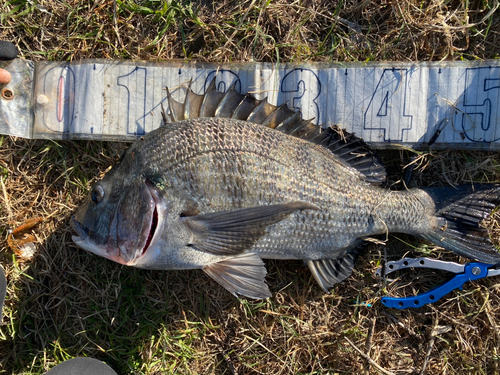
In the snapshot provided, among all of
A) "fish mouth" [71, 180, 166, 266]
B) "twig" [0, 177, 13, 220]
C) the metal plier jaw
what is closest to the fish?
"fish mouth" [71, 180, 166, 266]

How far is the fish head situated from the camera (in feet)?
7.14

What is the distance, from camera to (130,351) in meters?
2.77

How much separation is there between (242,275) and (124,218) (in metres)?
0.85

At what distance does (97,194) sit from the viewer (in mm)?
2256

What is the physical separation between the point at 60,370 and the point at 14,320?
573mm

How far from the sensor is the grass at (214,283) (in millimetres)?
2738

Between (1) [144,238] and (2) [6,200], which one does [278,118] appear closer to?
(1) [144,238]

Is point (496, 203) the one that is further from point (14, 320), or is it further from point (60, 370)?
point (14, 320)

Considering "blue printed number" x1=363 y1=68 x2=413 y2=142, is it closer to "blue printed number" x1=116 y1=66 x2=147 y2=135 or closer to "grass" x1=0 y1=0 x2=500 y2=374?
"grass" x1=0 y1=0 x2=500 y2=374

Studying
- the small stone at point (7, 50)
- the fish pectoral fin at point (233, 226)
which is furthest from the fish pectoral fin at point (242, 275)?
Answer: the small stone at point (7, 50)

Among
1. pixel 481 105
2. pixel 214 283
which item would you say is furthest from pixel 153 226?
pixel 481 105

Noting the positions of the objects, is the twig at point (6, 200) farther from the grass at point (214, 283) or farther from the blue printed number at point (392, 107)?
the blue printed number at point (392, 107)

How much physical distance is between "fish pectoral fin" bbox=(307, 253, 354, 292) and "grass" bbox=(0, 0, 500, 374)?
0.17 metres

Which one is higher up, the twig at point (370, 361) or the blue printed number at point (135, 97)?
the blue printed number at point (135, 97)
